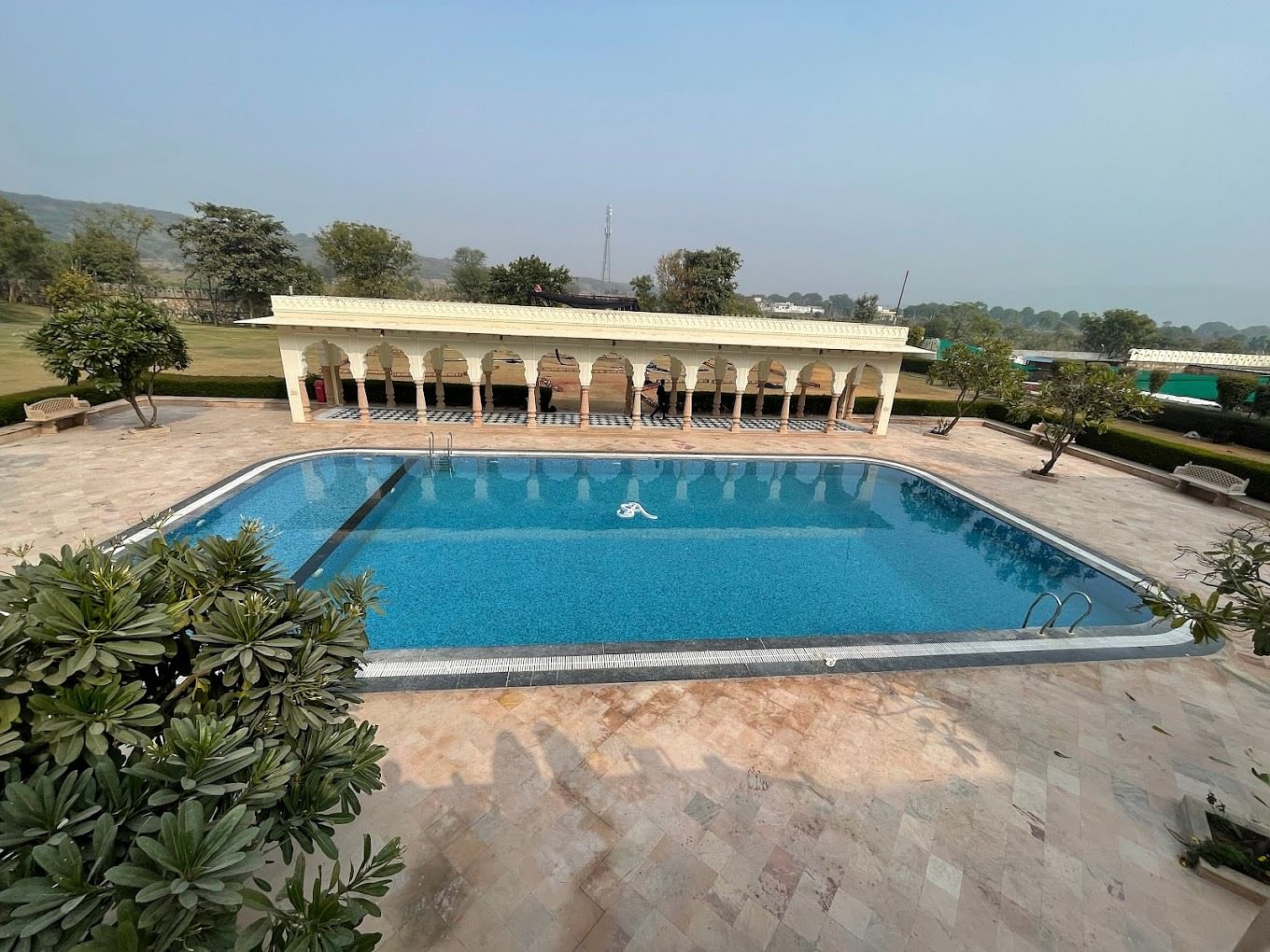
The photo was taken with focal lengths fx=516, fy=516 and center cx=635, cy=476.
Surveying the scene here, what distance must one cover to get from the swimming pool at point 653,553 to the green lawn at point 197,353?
14633mm

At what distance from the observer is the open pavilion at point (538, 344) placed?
17438mm

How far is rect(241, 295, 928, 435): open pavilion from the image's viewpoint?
687 inches

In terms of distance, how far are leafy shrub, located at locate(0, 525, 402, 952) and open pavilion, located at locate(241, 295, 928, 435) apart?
1573 cm

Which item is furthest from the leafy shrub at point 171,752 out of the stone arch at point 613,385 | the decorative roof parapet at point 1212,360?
the decorative roof parapet at point 1212,360

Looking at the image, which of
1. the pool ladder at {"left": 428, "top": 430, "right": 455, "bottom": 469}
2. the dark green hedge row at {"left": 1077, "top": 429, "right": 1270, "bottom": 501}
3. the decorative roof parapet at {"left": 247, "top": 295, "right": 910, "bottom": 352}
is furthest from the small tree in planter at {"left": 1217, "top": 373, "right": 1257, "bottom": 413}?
the pool ladder at {"left": 428, "top": 430, "right": 455, "bottom": 469}

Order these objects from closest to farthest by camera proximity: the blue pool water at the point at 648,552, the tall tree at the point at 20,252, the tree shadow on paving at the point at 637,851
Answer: the tree shadow on paving at the point at 637,851 < the blue pool water at the point at 648,552 < the tall tree at the point at 20,252

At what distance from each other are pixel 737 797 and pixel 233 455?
53.0 feet

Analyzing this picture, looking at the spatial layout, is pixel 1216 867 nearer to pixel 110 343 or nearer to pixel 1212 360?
pixel 110 343

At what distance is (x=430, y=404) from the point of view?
2219 centimetres

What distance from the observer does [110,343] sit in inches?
547

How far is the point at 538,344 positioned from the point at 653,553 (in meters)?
10.2

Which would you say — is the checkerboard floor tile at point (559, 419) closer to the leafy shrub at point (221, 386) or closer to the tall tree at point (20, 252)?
the leafy shrub at point (221, 386)

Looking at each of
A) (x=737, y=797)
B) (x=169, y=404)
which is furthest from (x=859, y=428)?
(x=169, y=404)

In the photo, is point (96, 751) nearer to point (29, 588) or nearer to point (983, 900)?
point (29, 588)
